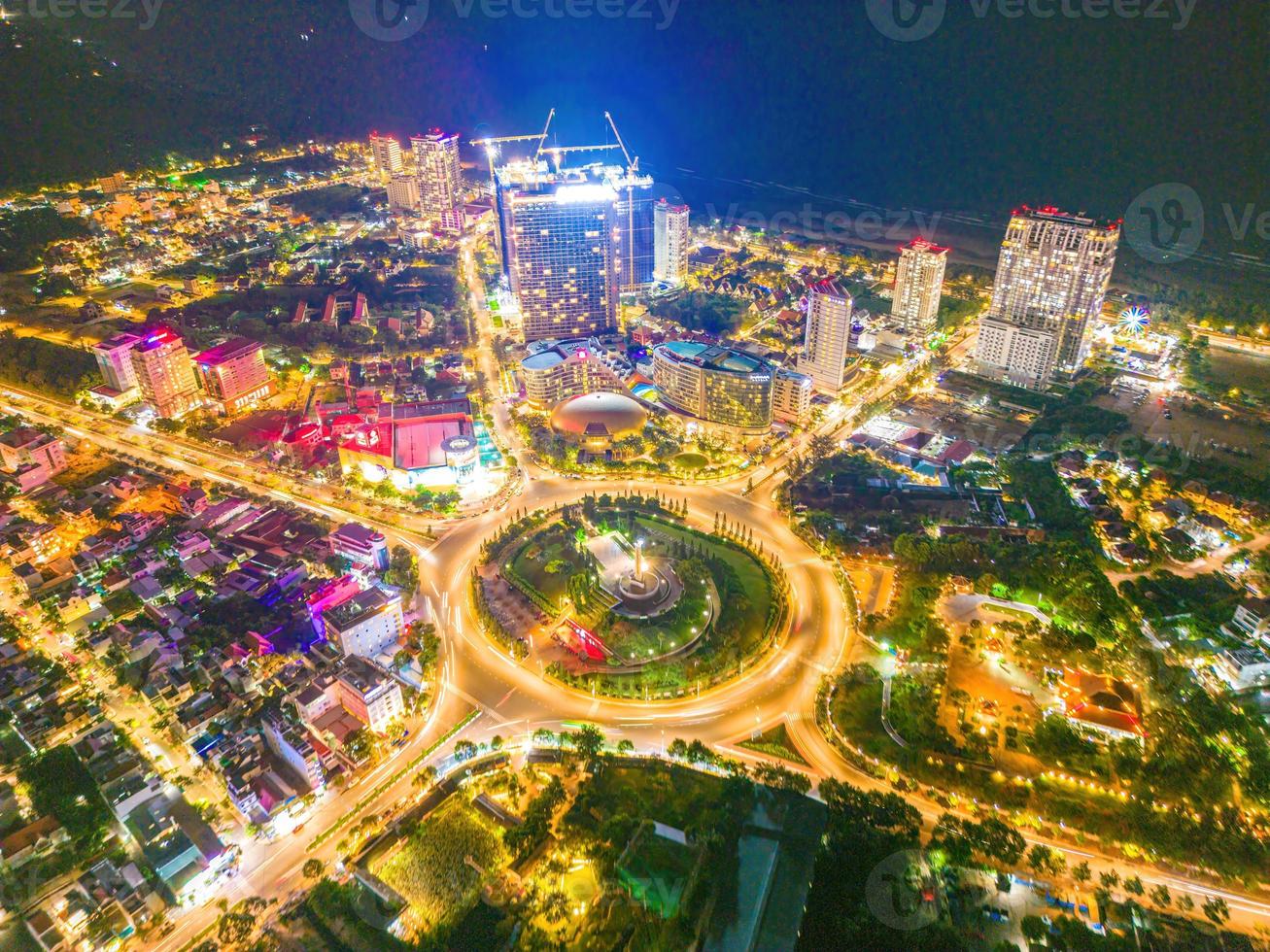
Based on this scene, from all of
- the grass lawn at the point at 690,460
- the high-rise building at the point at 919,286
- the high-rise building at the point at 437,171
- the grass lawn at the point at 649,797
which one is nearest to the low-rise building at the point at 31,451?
the grass lawn at the point at 690,460

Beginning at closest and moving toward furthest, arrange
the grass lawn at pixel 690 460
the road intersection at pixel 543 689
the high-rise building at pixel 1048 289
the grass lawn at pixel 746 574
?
the road intersection at pixel 543 689
the grass lawn at pixel 746 574
the grass lawn at pixel 690 460
the high-rise building at pixel 1048 289

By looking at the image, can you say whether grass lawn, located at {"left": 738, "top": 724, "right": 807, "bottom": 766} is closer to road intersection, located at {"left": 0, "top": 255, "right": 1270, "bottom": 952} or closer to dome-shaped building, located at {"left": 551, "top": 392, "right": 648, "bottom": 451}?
road intersection, located at {"left": 0, "top": 255, "right": 1270, "bottom": 952}

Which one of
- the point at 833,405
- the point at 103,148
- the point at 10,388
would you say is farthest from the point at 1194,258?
the point at 103,148

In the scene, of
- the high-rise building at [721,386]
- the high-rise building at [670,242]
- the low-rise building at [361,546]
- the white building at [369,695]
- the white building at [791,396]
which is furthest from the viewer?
the high-rise building at [670,242]

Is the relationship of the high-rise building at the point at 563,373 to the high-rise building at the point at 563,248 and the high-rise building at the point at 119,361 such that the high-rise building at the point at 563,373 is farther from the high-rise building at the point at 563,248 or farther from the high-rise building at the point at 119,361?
the high-rise building at the point at 119,361

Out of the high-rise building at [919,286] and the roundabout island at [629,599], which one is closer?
the roundabout island at [629,599]

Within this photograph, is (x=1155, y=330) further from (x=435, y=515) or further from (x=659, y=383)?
(x=435, y=515)

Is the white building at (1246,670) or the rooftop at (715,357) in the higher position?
the rooftop at (715,357)

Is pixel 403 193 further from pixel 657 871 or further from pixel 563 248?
pixel 657 871
